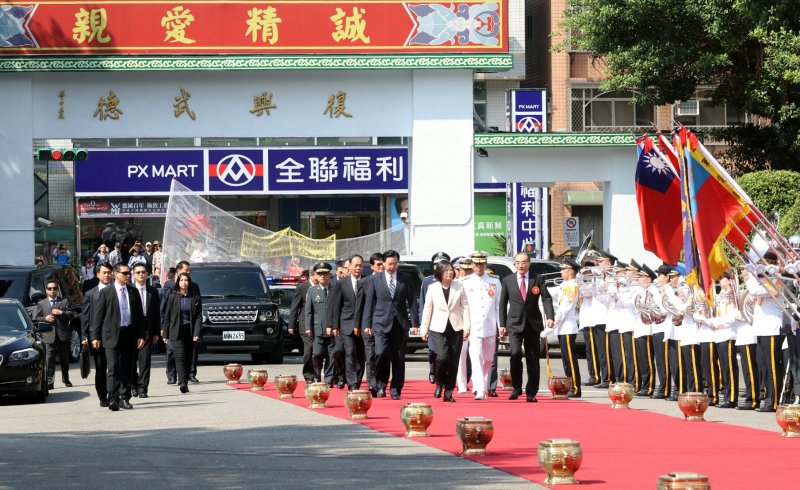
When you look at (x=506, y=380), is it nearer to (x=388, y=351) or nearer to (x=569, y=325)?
(x=569, y=325)

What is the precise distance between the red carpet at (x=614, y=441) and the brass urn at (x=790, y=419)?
0.16 m

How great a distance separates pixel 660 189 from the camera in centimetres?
1845

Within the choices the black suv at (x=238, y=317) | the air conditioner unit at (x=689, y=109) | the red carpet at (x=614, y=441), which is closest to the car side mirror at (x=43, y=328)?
the red carpet at (x=614, y=441)

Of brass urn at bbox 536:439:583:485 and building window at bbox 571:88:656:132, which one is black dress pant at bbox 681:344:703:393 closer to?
brass urn at bbox 536:439:583:485

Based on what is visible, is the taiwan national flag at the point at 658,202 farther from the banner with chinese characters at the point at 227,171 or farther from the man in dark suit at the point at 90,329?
the banner with chinese characters at the point at 227,171

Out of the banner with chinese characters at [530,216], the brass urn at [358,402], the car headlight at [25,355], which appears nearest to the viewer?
the brass urn at [358,402]

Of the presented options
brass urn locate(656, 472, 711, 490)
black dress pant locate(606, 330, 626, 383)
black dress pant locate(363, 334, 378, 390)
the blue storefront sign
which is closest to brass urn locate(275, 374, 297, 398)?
black dress pant locate(363, 334, 378, 390)

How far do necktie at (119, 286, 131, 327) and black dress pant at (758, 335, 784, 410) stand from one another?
789 cm

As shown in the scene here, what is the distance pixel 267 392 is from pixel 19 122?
14154 mm

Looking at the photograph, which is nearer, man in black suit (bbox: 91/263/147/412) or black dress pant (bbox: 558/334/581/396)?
man in black suit (bbox: 91/263/147/412)

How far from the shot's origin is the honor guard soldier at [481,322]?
770 inches

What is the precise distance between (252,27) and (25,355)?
47.2 feet

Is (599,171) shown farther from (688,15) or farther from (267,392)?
(267,392)

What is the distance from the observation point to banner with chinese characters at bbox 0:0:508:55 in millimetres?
31719
